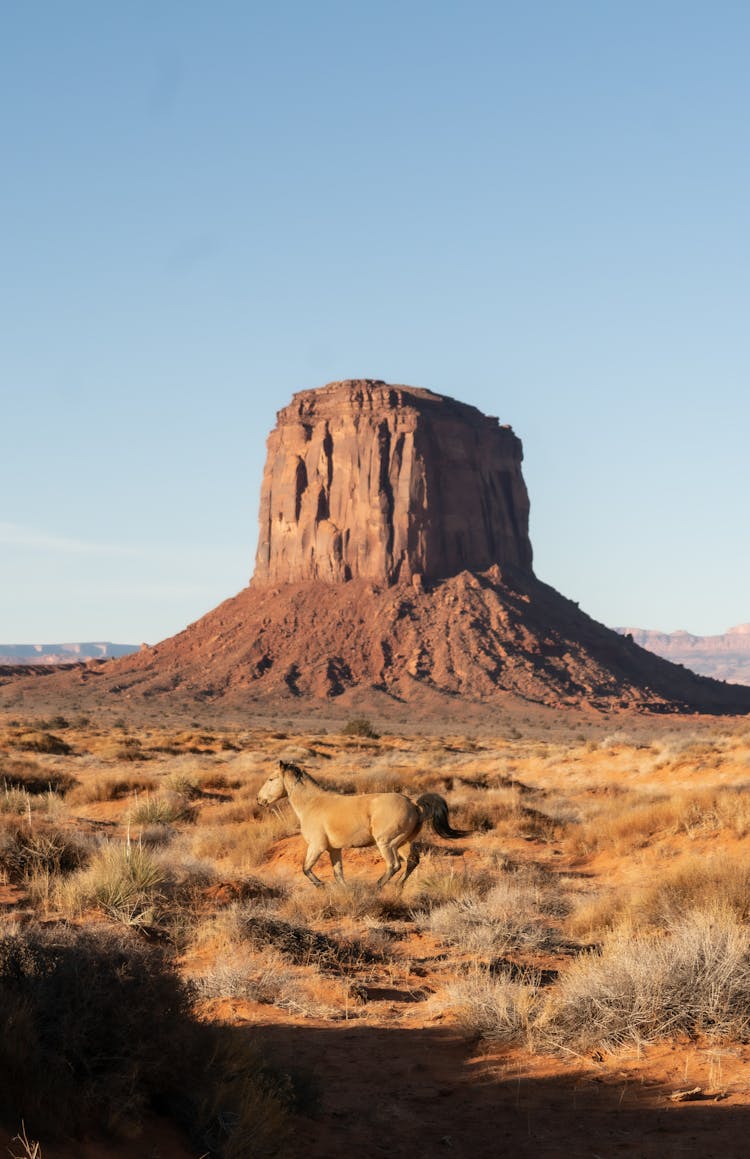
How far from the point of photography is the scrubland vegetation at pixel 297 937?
203 inches

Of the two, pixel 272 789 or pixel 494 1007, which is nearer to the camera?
pixel 494 1007

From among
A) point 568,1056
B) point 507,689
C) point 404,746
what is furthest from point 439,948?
point 507,689

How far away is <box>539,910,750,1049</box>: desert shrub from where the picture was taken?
7.30m

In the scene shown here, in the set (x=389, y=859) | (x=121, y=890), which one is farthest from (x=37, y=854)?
(x=389, y=859)

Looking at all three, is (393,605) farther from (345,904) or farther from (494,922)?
(494,922)

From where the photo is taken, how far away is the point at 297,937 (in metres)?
10.0

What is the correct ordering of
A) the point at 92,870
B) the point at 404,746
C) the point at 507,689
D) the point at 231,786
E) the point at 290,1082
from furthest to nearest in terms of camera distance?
the point at 507,689 → the point at 404,746 → the point at 231,786 → the point at 92,870 → the point at 290,1082

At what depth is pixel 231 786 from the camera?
25.4 m

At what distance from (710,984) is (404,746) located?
133ft

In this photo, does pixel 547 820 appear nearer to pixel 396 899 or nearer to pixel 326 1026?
pixel 396 899

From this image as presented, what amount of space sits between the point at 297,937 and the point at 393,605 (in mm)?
95444

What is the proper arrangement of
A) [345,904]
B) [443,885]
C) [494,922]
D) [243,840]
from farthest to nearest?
[243,840] < [443,885] < [345,904] < [494,922]

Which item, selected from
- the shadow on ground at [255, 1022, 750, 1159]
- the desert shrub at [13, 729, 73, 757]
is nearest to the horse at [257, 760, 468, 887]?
the shadow on ground at [255, 1022, 750, 1159]

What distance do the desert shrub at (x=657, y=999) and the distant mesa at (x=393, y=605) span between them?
79.1 m
